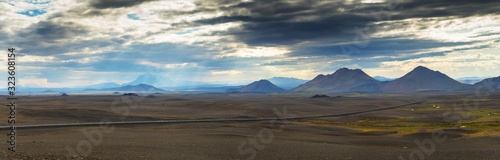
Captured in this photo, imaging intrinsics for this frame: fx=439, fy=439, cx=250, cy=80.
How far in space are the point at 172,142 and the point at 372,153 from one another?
60.7 feet

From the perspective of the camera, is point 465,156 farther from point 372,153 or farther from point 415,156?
point 372,153

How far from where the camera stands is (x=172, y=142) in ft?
138

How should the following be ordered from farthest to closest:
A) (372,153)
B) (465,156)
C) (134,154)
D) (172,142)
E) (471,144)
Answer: (471,144)
(172,142)
(372,153)
(465,156)
(134,154)

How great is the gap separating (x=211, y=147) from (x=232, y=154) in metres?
4.13

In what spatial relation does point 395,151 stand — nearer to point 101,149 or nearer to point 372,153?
point 372,153

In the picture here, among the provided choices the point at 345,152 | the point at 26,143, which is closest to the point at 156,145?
the point at 26,143

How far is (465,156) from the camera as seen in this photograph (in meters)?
35.8

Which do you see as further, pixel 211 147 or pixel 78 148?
pixel 211 147

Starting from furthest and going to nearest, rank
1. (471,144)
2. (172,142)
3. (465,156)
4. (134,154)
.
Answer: (471,144) < (172,142) < (465,156) < (134,154)

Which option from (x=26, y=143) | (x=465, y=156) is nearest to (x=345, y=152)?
(x=465, y=156)

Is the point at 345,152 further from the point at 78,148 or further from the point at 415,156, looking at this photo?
the point at 78,148

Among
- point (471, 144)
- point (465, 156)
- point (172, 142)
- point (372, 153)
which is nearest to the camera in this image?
point (465, 156)

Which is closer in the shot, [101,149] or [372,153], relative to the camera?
[101,149]

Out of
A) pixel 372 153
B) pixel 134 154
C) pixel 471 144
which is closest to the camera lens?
pixel 134 154
